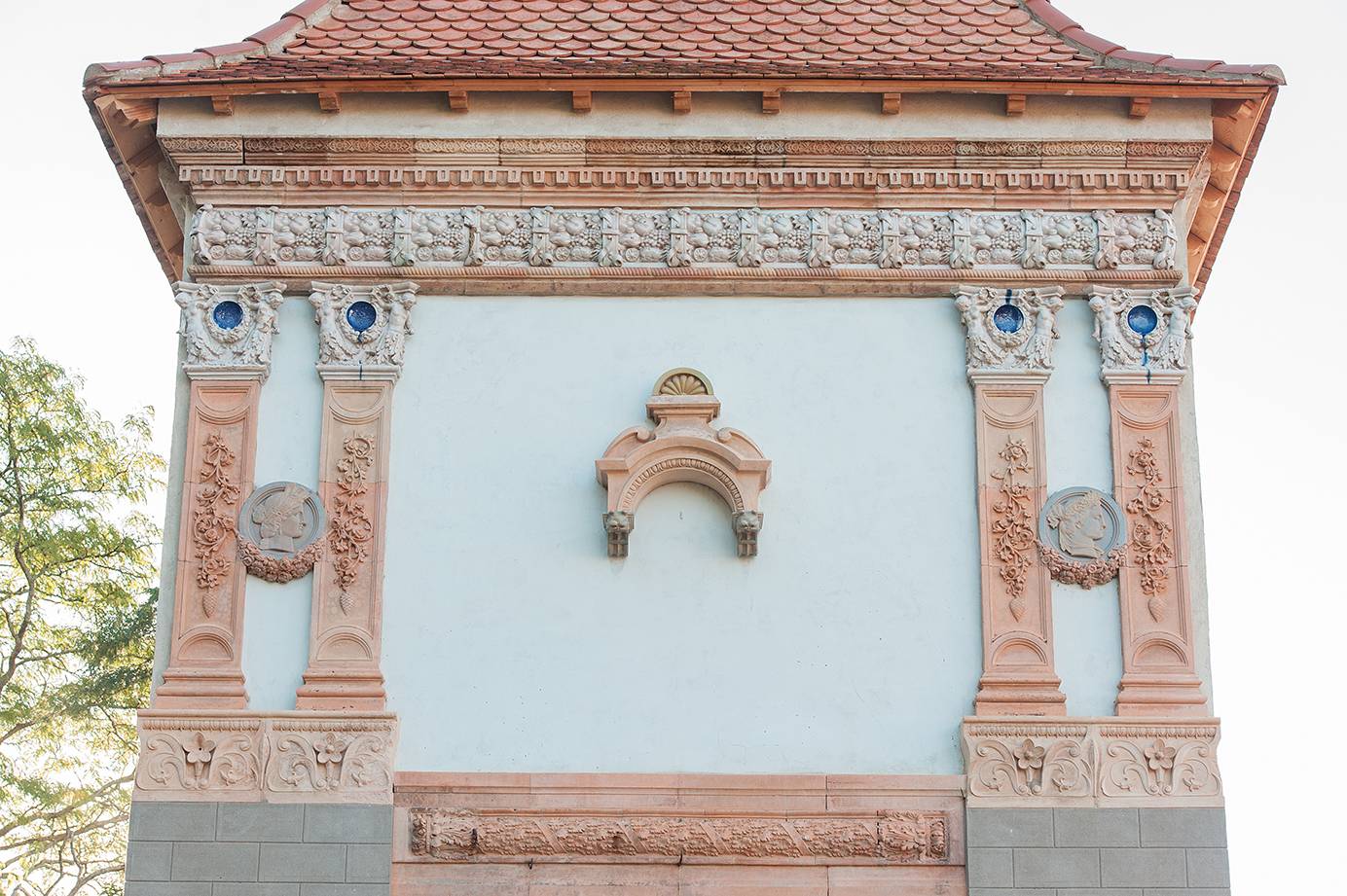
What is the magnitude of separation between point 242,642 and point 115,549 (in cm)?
911

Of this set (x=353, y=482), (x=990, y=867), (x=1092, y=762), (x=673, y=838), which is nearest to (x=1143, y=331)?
(x=1092, y=762)

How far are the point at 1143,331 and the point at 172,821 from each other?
26.2 feet

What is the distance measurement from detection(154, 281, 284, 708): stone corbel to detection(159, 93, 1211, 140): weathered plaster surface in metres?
1.39

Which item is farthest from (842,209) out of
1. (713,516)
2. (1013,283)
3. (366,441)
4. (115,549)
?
(115,549)

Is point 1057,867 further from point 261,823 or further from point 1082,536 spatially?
point 261,823

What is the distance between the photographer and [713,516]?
15.0 metres

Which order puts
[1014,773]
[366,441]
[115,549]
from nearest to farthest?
[1014,773], [366,441], [115,549]

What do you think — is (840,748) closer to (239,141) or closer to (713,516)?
(713,516)

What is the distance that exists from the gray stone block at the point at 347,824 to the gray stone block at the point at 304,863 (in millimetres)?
65

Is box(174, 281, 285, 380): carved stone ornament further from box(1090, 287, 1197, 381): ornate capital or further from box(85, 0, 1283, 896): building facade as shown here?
box(1090, 287, 1197, 381): ornate capital

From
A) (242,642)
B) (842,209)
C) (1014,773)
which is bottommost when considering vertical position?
(1014,773)

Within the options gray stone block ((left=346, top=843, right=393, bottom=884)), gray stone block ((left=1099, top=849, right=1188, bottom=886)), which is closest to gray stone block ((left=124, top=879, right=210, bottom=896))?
gray stone block ((left=346, top=843, right=393, bottom=884))

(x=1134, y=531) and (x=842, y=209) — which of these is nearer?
(x=1134, y=531)

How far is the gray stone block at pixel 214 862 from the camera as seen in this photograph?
13.8m
